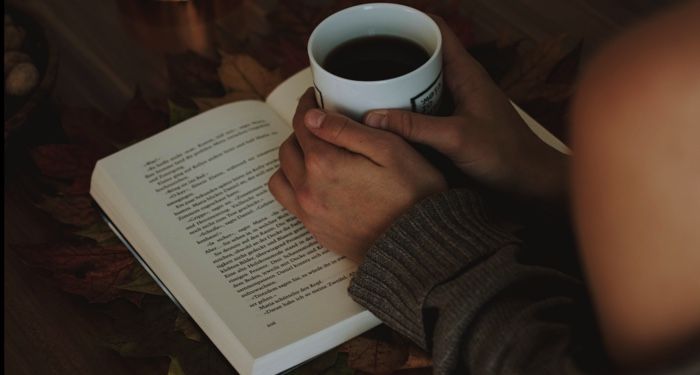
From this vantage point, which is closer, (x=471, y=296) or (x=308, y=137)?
(x=471, y=296)

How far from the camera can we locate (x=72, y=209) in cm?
88

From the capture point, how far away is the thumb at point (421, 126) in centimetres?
74

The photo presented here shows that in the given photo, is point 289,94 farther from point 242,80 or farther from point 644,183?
point 644,183

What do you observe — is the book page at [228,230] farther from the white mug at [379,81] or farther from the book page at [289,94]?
the white mug at [379,81]

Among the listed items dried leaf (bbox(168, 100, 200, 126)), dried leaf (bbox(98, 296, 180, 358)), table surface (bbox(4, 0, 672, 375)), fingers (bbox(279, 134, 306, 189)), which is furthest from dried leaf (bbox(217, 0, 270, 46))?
dried leaf (bbox(98, 296, 180, 358))

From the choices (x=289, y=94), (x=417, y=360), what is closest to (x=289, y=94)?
(x=289, y=94)

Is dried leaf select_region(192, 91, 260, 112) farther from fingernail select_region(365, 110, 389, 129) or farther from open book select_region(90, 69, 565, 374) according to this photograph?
fingernail select_region(365, 110, 389, 129)

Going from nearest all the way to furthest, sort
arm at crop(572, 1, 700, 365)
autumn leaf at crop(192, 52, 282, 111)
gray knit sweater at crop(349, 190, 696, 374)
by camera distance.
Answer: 1. arm at crop(572, 1, 700, 365)
2. gray knit sweater at crop(349, 190, 696, 374)
3. autumn leaf at crop(192, 52, 282, 111)

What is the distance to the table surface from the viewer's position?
861 mm

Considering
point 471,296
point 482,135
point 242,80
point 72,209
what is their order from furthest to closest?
point 242,80
point 72,209
point 482,135
point 471,296

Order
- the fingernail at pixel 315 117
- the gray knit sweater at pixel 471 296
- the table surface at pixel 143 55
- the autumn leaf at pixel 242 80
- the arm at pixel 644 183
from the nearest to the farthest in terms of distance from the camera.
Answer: the arm at pixel 644 183 < the gray knit sweater at pixel 471 296 < the fingernail at pixel 315 117 < the table surface at pixel 143 55 < the autumn leaf at pixel 242 80

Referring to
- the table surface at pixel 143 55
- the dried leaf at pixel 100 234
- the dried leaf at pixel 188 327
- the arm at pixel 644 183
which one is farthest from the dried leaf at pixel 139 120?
the arm at pixel 644 183

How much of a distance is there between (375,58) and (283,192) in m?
0.15

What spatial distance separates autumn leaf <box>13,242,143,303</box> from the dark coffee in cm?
27
